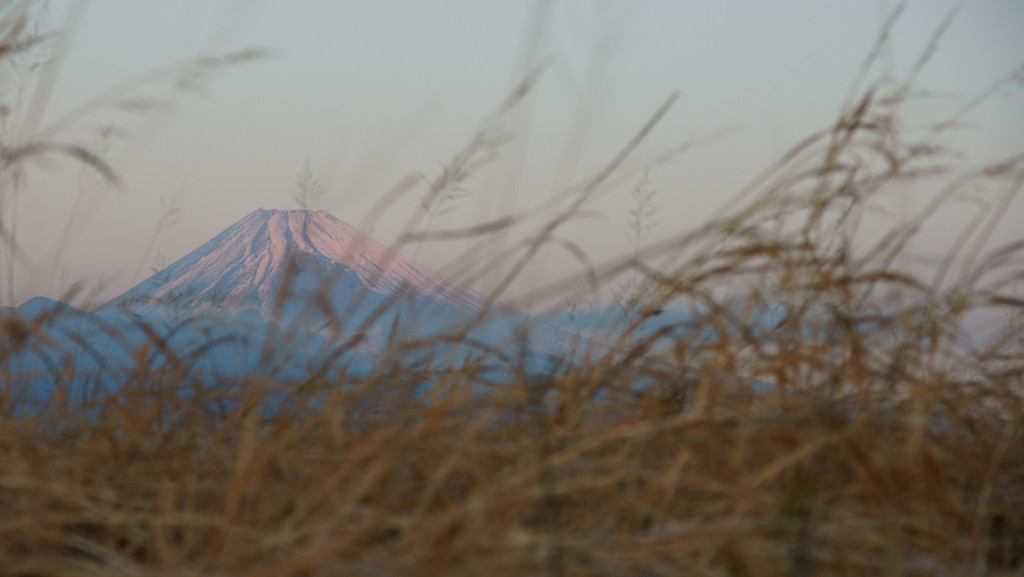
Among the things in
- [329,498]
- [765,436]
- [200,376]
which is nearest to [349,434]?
[329,498]

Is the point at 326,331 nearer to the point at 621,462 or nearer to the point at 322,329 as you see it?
the point at 322,329

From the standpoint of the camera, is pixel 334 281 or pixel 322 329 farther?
pixel 322 329

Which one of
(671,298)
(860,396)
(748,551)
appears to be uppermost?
(671,298)

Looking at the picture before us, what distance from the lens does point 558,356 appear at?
1.75 meters

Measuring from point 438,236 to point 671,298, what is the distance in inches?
15.5

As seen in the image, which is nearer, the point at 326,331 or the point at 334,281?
the point at 334,281

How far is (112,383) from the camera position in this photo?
6.81 feet

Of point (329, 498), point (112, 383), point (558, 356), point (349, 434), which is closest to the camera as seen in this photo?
point (329, 498)

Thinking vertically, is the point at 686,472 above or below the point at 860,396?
below

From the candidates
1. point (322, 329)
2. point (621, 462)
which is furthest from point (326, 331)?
point (621, 462)

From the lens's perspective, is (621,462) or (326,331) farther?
(326,331)

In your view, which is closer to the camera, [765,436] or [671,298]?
[765,436]

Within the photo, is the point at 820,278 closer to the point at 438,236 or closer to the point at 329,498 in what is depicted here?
the point at 438,236

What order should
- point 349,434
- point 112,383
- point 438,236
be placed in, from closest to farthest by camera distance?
point 438,236 → point 349,434 → point 112,383
